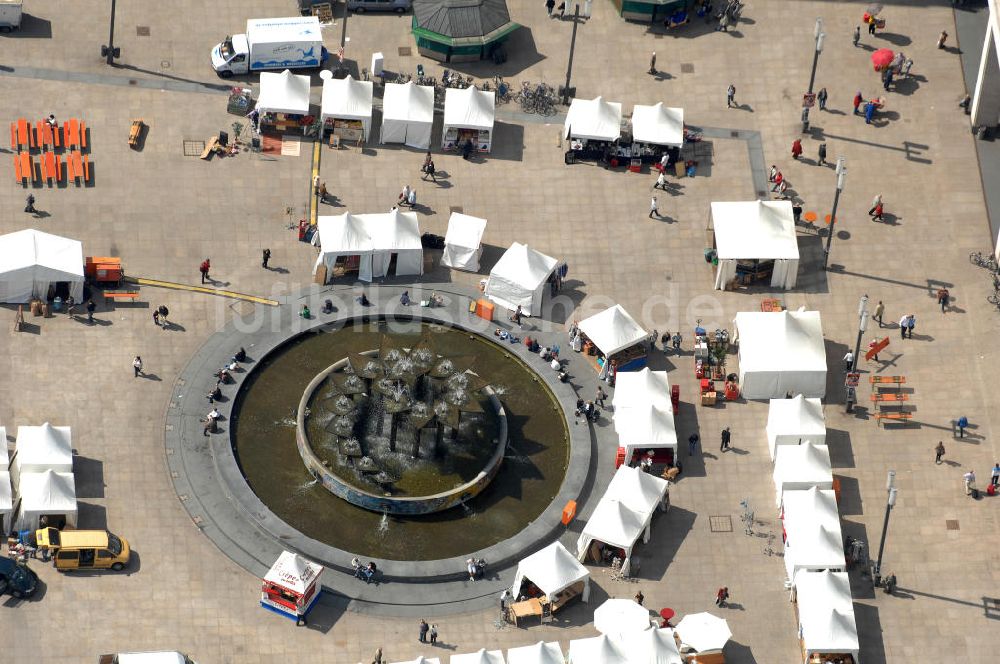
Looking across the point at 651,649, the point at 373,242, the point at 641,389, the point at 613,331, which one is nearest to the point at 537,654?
the point at 651,649

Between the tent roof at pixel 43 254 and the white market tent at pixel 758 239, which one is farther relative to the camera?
the white market tent at pixel 758 239

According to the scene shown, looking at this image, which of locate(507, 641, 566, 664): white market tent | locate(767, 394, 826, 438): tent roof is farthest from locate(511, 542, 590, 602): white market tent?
locate(767, 394, 826, 438): tent roof

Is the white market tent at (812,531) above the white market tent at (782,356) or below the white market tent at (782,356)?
below

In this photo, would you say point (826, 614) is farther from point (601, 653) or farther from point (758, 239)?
point (758, 239)

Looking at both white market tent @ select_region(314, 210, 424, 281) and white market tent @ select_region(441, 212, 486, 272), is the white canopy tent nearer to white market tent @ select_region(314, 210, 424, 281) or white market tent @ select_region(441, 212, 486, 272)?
white market tent @ select_region(441, 212, 486, 272)

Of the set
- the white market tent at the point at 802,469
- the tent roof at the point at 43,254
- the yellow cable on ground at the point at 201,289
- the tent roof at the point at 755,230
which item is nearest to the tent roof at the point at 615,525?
the white market tent at the point at 802,469

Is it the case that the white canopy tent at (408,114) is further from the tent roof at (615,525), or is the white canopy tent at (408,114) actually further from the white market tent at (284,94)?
the tent roof at (615,525)
